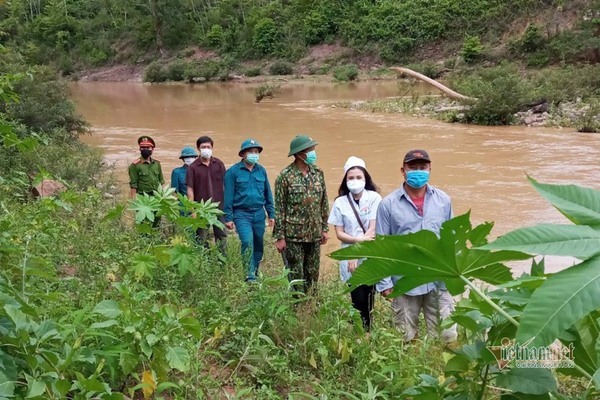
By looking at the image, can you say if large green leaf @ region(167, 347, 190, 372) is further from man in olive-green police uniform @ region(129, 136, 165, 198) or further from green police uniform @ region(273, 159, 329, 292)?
man in olive-green police uniform @ region(129, 136, 165, 198)

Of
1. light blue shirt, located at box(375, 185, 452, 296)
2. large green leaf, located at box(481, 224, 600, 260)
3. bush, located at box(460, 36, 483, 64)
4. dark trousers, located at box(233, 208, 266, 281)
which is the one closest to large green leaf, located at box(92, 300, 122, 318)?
large green leaf, located at box(481, 224, 600, 260)

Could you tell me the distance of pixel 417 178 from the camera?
12.4 feet

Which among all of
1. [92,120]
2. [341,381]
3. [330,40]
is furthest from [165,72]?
[341,381]

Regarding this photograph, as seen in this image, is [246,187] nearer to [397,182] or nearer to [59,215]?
[59,215]

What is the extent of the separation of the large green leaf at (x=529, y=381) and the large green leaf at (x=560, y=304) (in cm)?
44

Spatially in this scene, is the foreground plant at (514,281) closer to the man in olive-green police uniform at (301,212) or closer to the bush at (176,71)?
the man in olive-green police uniform at (301,212)

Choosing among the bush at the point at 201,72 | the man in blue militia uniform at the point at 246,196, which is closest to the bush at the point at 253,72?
the bush at the point at 201,72

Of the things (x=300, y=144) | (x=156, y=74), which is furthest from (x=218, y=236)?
(x=156, y=74)

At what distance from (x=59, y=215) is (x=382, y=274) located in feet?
19.4

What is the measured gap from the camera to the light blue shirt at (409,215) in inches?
148

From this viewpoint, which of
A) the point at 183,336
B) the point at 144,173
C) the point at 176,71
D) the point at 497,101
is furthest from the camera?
the point at 176,71

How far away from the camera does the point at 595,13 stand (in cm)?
3516

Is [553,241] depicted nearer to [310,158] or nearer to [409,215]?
[409,215]

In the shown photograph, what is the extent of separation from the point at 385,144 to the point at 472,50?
25860 mm
